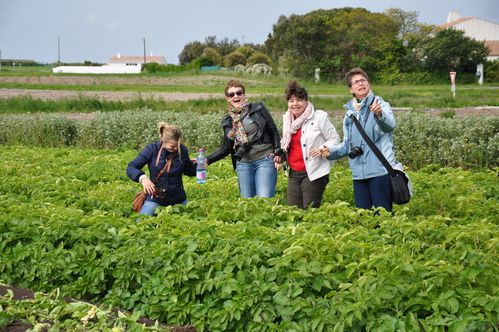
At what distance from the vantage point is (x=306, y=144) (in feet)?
25.4

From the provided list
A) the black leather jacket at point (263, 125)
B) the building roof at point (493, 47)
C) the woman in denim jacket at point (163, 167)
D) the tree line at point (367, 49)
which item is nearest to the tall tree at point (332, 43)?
the tree line at point (367, 49)

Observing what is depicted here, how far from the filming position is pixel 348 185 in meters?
9.62

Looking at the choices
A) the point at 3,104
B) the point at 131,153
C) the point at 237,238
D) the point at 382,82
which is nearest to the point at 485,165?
the point at 131,153

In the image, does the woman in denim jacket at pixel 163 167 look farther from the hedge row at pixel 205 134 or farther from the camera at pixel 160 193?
the hedge row at pixel 205 134

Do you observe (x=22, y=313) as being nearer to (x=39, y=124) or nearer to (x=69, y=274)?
(x=69, y=274)

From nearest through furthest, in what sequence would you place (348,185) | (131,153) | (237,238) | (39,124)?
1. (237,238)
2. (348,185)
3. (131,153)
4. (39,124)

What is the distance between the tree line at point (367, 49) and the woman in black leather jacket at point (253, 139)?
142 feet

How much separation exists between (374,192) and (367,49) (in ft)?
163

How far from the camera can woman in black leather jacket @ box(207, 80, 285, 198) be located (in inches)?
321

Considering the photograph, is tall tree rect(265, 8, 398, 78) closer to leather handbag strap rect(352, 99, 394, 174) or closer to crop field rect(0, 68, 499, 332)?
crop field rect(0, 68, 499, 332)

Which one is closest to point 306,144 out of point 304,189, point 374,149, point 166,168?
point 304,189

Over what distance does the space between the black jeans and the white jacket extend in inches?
4.2

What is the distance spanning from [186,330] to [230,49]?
311 feet

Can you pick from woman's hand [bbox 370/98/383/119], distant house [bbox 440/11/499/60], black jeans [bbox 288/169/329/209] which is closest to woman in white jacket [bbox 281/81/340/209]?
black jeans [bbox 288/169/329/209]
